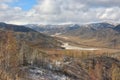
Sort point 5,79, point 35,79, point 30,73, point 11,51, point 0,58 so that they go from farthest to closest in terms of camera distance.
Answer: point 30,73 → point 35,79 → point 11,51 → point 0,58 → point 5,79

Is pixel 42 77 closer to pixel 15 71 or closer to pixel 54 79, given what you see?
pixel 54 79

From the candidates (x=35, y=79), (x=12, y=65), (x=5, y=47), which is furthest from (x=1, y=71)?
(x=35, y=79)

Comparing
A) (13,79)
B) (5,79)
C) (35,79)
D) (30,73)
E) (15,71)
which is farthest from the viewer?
(30,73)

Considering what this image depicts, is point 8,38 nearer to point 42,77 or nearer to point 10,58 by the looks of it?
point 10,58

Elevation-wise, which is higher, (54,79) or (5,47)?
(5,47)

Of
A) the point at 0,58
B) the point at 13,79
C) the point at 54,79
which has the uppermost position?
the point at 0,58

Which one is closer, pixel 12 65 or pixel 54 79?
pixel 12 65

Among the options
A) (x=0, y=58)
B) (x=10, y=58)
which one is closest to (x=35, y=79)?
(x=10, y=58)

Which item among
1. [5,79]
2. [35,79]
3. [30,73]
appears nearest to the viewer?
[5,79]

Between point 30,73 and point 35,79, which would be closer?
point 35,79
